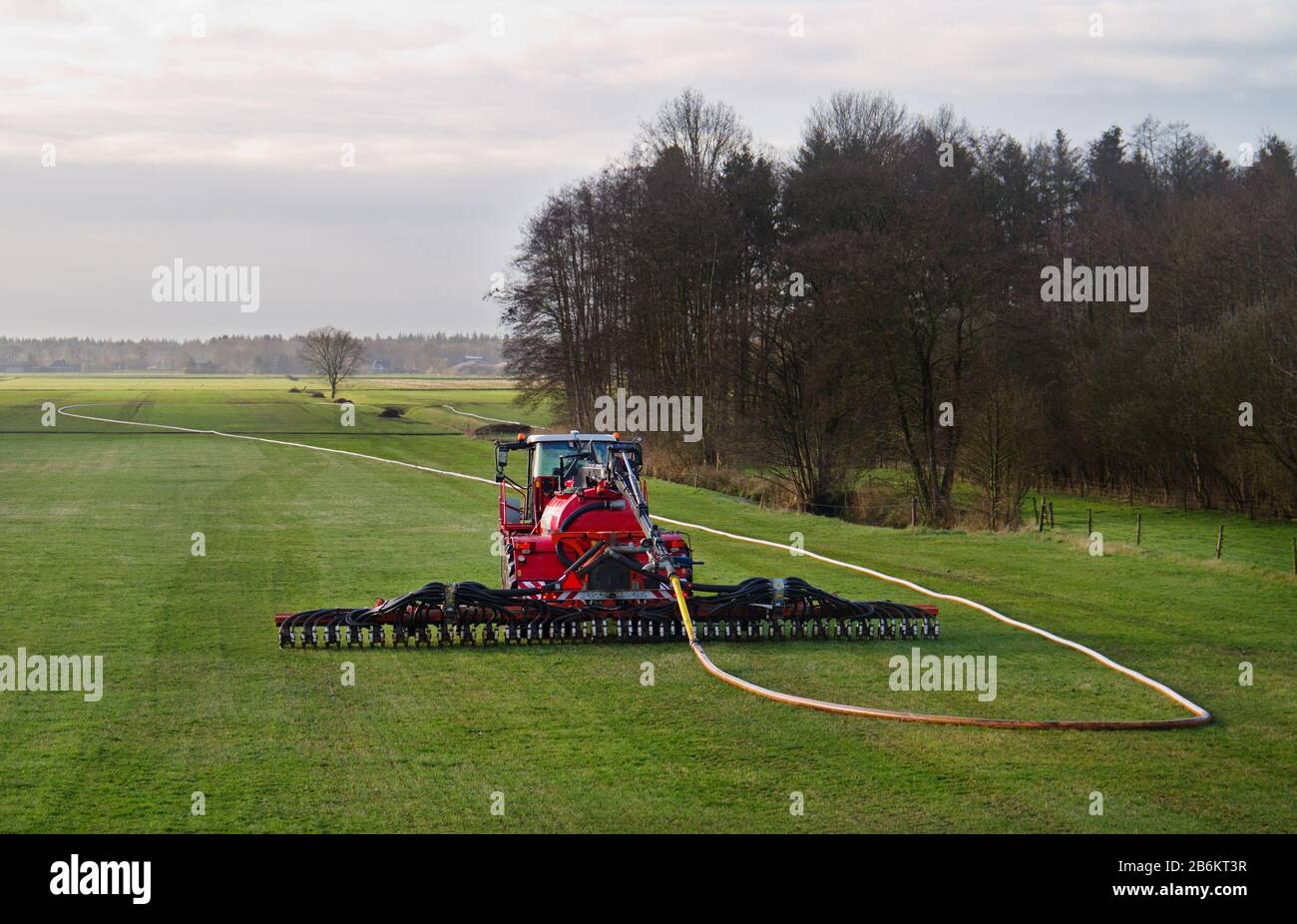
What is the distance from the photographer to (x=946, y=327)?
40.0 m

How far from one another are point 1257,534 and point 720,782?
1228 inches

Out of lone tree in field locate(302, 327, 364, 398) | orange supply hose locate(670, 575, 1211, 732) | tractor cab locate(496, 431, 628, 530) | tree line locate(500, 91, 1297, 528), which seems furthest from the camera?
lone tree in field locate(302, 327, 364, 398)

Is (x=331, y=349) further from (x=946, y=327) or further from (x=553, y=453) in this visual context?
(x=553, y=453)

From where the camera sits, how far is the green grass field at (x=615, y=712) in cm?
912

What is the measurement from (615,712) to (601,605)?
426 cm

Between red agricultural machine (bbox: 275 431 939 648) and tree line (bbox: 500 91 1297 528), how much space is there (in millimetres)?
19903

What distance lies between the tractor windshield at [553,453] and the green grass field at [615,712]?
10.6ft

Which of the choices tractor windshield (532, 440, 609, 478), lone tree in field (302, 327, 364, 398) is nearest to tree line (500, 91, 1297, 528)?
tractor windshield (532, 440, 609, 478)

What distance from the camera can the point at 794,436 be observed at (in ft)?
135

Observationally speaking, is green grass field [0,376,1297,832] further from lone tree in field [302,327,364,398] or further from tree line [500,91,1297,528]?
lone tree in field [302,327,364,398]

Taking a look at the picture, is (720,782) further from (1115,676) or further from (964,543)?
(964,543)

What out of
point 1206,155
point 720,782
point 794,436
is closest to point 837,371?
point 794,436

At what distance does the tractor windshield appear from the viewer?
19.7 metres

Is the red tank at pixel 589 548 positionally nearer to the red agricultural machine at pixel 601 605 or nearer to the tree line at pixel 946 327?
the red agricultural machine at pixel 601 605
